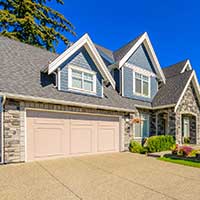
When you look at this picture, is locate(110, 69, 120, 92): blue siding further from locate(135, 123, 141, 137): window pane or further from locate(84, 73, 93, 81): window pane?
locate(84, 73, 93, 81): window pane

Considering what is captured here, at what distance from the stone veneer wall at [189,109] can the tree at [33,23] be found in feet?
50.9

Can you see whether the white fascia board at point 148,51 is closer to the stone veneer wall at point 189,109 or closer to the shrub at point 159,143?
the stone veneer wall at point 189,109

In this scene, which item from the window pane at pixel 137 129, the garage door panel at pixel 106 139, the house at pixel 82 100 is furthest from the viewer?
the window pane at pixel 137 129

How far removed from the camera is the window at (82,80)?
10414 mm

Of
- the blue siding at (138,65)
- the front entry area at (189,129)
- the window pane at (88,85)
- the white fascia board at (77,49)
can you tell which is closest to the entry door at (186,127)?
the front entry area at (189,129)

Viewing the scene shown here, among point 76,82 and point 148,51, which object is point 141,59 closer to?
point 148,51

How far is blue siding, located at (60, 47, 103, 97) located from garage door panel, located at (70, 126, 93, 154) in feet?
7.50

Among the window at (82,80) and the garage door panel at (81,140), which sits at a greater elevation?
the window at (82,80)

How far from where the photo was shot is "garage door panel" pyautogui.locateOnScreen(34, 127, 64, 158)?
8.30 m

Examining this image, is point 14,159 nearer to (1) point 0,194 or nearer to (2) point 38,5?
(1) point 0,194

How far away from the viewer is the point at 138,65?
15.4 metres

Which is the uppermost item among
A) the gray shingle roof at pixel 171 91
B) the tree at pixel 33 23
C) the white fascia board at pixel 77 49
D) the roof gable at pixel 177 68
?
the tree at pixel 33 23

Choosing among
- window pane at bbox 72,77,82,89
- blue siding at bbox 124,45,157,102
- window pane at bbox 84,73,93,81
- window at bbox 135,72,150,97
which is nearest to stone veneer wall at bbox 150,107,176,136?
blue siding at bbox 124,45,157,102

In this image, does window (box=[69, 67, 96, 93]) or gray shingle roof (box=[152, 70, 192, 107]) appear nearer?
window (box=[69, 67, 96, 93])
